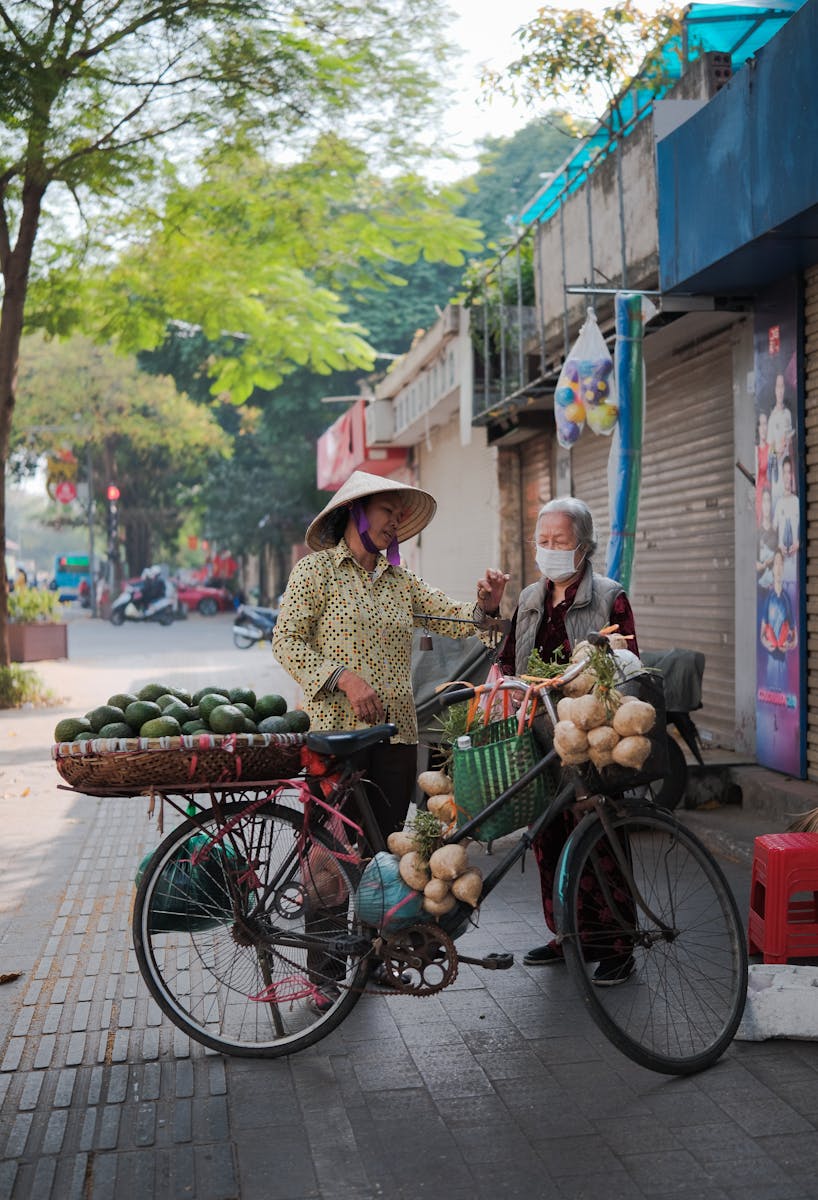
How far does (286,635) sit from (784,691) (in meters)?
4.29

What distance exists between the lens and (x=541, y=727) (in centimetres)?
379

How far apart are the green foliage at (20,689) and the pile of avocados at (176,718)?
10999 mm

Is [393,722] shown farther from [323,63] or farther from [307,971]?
[323,63]

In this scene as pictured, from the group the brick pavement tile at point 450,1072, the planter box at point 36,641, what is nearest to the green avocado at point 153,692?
the brick pavement tile at point 450,1072

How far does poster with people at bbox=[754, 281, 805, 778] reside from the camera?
293 inches

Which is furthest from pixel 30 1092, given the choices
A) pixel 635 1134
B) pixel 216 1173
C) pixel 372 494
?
pixel 372 494

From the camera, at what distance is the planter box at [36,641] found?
19141 mm

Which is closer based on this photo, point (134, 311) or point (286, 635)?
point (286, 635)

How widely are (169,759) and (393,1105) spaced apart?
112 centimetres

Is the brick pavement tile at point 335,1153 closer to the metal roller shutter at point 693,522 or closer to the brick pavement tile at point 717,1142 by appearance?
the brick pavement tile at point 717,1142

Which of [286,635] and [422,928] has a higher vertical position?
[286,635]

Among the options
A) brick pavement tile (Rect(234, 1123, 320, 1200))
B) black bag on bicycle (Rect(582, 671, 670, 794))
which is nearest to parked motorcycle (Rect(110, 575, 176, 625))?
black bag on bicycle (Rect(582, 671, 670, 794))

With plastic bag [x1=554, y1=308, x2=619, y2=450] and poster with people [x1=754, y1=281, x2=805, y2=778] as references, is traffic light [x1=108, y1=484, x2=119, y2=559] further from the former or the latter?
poster with people [x1=754, y1=281, x2=805, y2=778]

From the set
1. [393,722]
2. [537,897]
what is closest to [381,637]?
[393,722]
